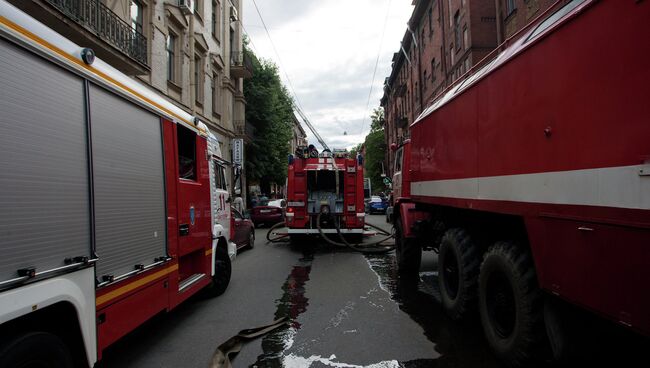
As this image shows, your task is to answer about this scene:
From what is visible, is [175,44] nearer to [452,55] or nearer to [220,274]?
[220,274]

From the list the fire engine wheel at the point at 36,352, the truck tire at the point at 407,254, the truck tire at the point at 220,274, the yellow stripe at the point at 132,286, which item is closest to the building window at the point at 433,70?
the truck tire at the point at 407,254

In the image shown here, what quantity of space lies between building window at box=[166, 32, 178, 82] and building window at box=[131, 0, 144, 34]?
2601mm

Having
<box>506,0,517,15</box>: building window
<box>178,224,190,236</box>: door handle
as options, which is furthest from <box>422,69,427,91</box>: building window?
<box>178,224,190,236</box>: door handle

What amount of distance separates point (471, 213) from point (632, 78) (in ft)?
9.18

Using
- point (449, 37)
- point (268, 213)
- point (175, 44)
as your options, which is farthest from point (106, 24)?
point (449, 37)

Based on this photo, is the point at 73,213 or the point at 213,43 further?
the point at 213,43

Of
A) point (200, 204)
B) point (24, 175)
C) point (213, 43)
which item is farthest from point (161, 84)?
point (24, 175)

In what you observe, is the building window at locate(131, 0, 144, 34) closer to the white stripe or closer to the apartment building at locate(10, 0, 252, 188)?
the apartment building at locate(10, 0, 252, 188)

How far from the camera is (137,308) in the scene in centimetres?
381

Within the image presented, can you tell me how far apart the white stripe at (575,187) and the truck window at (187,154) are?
11.5 feet

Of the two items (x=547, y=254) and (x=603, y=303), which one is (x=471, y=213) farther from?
(x=603, y=303)

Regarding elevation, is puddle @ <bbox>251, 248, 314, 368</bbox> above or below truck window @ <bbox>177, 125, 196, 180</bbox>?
below

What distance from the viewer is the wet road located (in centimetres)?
416

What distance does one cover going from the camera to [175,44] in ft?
63.6
